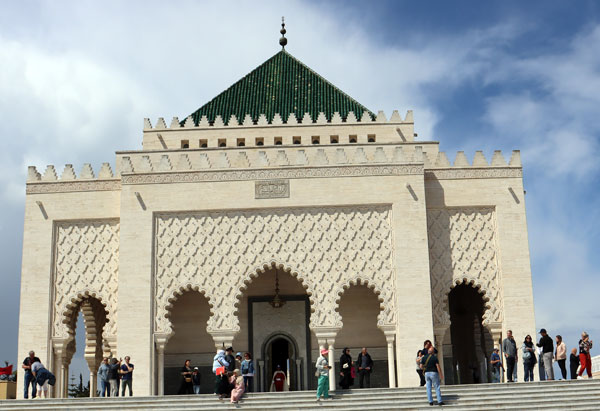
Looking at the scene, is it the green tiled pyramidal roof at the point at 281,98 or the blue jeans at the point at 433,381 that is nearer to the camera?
the blue jeans at the point at 433,381

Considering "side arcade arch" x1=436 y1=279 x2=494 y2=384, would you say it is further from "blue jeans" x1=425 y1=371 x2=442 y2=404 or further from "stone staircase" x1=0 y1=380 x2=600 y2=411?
"blue jeans" x1=425 y1=371 x2=442 y2=404

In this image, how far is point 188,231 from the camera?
14.1 m

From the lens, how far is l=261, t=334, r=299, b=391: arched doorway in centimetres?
1488

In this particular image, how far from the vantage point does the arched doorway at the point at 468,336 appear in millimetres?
15828

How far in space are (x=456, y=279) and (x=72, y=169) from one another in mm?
6953

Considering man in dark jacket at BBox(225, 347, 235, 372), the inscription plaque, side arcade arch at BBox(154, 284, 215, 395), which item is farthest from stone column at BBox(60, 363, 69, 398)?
the inscription plaque

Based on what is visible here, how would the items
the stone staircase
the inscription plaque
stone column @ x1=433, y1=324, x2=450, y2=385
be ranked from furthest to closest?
the inscription plaque, stone column @ x1=433, y1=324, x2=450, y2=385, the stone staircase

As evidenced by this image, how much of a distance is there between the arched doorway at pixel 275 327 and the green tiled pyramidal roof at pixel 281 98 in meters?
3.72

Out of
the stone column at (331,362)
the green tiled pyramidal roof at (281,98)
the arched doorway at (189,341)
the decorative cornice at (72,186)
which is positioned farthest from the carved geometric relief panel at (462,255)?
the decorative cornice at (72,186)

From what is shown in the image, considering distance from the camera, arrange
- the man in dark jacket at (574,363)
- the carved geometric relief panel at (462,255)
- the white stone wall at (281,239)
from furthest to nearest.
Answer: the carved geometric relief panel at (462,255) → the white stone wall at (281,239) → the man in dark jacket at (574,363)

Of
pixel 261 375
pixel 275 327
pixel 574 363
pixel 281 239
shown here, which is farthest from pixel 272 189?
pixel 574 363

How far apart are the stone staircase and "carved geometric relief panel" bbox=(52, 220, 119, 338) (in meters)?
3.11

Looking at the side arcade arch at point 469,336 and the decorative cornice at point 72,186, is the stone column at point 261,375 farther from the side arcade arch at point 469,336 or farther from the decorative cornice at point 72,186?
the decorative cornice at point 72,186

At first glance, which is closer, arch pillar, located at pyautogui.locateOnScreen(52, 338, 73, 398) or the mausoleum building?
the mausoleum building
